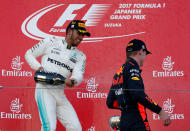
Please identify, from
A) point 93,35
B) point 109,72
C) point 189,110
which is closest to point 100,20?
point 93,35

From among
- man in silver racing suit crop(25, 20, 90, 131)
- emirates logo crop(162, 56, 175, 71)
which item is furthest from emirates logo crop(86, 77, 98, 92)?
emirates logo crop(162, 56, 175, 71)

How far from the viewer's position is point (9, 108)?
4613mm

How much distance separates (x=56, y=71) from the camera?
3.82 meters

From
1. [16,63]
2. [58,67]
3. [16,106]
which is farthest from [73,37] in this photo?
[16,106]

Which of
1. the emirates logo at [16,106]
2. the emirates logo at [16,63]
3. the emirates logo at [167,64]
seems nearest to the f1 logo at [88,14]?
the emirates logo at [16,63]

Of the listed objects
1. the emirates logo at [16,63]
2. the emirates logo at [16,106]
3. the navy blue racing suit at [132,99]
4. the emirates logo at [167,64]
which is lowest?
the navy blue racing suit at [132,99]

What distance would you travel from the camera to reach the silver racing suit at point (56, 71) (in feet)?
12.4

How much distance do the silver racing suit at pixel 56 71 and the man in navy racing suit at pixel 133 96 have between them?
784mm

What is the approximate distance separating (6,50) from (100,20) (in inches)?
46.2

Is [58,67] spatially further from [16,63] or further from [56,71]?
[16,63]

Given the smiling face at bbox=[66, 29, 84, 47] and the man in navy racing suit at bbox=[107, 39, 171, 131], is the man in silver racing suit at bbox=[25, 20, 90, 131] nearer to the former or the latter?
the smiling face at bbox=[66, 29, 84, 47]

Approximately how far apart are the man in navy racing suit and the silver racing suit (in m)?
0.78

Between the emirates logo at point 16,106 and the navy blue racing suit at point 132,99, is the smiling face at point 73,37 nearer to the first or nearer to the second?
the navy blue racing suit at point 132,99

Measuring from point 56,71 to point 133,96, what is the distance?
1132mm
